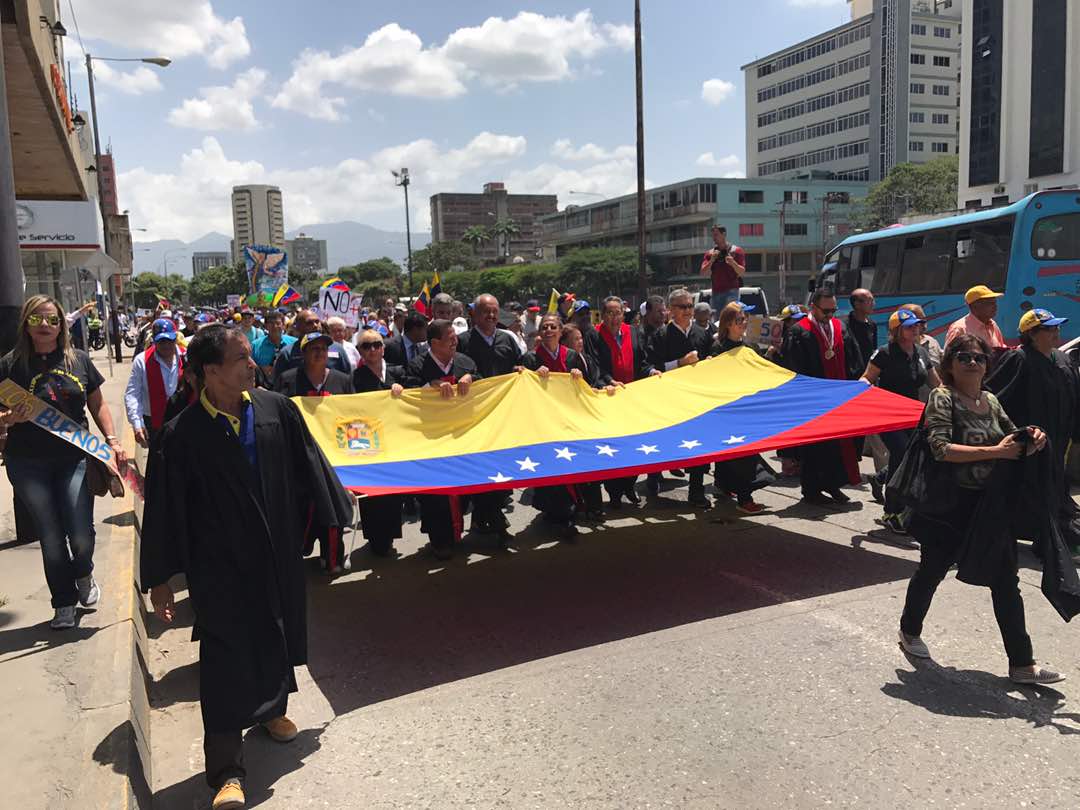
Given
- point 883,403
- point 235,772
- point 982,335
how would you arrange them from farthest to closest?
point 982,335 < point 883,403 < point 235,772

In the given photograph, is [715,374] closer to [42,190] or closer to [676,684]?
[676,684]

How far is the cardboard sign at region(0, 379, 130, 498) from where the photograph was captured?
5129mm

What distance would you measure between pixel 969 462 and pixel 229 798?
12.9ft

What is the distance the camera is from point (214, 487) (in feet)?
12.3

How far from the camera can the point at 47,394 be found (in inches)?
210

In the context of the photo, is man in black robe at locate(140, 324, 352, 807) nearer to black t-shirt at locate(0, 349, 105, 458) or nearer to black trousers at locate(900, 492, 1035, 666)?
black t-shirt at locate(0, 349, 105, 458)

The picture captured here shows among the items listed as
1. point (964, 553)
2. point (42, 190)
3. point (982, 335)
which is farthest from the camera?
point (42, 190)

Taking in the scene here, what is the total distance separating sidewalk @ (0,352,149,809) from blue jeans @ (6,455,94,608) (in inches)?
13.5

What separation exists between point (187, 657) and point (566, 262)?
82647 millimetres

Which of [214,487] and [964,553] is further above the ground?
[214,487]

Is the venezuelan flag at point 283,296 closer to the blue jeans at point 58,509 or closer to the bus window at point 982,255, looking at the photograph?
the blue jeans at point 58,509

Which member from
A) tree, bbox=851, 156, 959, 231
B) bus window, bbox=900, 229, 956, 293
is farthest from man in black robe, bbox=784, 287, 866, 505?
tree, bbox=851, 156, 959, 231

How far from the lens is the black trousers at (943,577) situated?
173 inches

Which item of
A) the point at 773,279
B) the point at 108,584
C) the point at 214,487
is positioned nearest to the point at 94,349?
the point at 108,584
